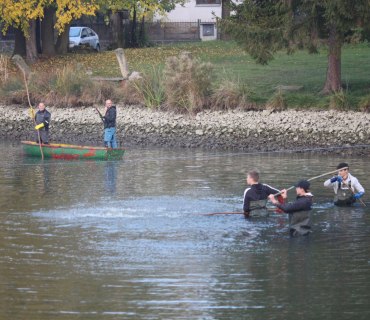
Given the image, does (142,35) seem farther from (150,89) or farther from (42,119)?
(42,119)

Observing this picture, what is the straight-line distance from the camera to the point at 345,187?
23.2 metres

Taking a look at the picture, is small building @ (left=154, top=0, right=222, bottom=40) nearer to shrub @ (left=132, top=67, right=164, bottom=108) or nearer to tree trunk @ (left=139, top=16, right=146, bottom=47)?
tree trunk @ (left=139, top=16, right=146, bottom=47)

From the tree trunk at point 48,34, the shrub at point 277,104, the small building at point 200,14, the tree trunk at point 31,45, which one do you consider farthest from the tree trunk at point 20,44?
the shrub at point 277,104

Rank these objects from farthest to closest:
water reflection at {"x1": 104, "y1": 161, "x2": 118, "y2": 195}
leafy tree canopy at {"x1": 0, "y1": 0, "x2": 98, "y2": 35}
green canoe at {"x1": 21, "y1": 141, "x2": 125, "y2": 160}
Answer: leafy tree canopy at {"x1": 0, "y1": 0, "x2": 98, "y2": 35}, green canoe at {"x1": 21, "y1": 141, "x2": 125, "y2": 160}, water reflection at {"x1": 104, "y1": 161, "x2": 118, "y2": 195}

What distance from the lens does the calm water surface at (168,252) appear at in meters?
14.9

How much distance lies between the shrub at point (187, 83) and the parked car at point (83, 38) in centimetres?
2283

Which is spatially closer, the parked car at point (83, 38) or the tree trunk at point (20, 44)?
the tree trunk at point (20, 44)

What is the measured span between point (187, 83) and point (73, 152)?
28.0 feet

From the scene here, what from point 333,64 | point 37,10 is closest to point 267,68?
point 333,64

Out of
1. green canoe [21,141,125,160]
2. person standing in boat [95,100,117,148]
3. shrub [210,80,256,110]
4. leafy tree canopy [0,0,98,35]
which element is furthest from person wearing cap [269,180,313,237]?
leafy tree canopy [0,0,98,35]

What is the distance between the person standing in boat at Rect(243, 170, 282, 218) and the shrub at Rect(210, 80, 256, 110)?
58.0 ft

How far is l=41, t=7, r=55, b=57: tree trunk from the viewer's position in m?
54.1

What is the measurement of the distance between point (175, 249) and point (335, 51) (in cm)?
2045

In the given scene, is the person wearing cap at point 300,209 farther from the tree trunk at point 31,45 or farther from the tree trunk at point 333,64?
the tree trunk at point 31,45
